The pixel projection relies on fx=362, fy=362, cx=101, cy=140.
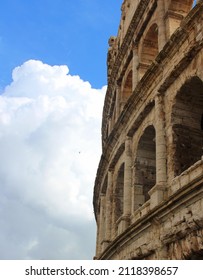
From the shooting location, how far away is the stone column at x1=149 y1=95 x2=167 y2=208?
922cm

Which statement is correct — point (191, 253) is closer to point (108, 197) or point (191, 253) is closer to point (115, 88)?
point (108, 197)

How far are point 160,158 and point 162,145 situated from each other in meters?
0.39

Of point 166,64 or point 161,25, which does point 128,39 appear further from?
point 166,64

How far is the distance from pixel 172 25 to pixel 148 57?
2370 mm

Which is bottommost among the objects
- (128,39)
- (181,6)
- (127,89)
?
(127,89)

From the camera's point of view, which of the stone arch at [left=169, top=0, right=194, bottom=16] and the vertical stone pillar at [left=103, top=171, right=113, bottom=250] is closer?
the stone arch at [left=169, top=0, right=194, bottom=16]

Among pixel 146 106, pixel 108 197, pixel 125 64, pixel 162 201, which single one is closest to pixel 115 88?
pixel 125 64

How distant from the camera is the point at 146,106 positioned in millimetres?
11570

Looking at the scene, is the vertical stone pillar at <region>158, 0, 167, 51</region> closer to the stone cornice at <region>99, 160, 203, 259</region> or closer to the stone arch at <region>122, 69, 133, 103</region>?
the stone arch at <region>122, 69, 133, 103</region>

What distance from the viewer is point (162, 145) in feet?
32.9

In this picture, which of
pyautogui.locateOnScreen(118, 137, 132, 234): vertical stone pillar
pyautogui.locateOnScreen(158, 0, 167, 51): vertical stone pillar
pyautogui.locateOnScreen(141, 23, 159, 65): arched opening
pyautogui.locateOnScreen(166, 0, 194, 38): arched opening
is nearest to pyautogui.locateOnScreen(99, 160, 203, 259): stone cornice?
pyautogui.locateOnScreen(118, 137, 132, 234): vertical stone pillar

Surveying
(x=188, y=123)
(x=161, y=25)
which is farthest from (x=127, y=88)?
(x=188, y=123)

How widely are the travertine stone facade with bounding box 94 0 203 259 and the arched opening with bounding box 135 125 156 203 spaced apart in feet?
0.11
